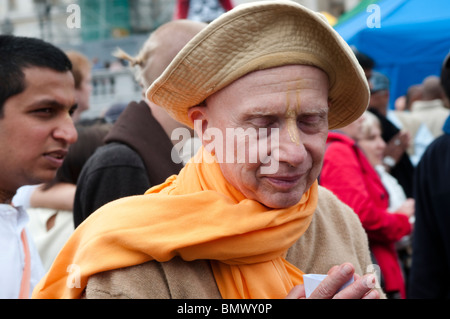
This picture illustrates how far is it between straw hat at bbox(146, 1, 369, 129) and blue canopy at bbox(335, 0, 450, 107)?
4.01 metres

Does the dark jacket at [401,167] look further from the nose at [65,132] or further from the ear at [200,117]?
the ear at [200,117]

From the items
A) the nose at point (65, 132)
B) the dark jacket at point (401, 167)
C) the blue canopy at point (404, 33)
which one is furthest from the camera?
the blue canopy at point (404, 33)

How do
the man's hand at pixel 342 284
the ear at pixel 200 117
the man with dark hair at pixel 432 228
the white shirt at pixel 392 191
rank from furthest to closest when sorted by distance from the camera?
the white shirt at pixel 392 191, the man with dark hair at pixel 432 228, the ear at pixel 200 117, the man's hand at pixel 342 284

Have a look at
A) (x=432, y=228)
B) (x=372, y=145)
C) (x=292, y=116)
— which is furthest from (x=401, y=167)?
A: (x=292, y=116)

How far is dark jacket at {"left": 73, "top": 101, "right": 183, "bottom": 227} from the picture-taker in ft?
7.46

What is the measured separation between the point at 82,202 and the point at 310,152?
1190 mm

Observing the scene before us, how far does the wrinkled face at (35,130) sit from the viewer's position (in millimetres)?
2186

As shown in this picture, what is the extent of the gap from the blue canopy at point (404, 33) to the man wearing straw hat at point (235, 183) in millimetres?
4062

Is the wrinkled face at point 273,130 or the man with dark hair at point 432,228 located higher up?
the wrinkled face at point 273,130

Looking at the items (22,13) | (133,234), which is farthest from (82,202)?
(22,13)

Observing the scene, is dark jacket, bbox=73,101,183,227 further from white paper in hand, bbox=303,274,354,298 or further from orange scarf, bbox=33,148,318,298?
white paper in hand, bbox=303,274,354,298

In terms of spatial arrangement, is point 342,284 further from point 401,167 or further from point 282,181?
point 401,167

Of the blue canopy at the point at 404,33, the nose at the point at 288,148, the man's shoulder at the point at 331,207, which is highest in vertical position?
the blue canopy at the point at 404,33

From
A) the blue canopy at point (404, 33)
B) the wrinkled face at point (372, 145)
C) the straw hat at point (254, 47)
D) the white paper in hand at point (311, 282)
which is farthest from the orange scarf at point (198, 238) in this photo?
the blue canopy at point (404, 33)
